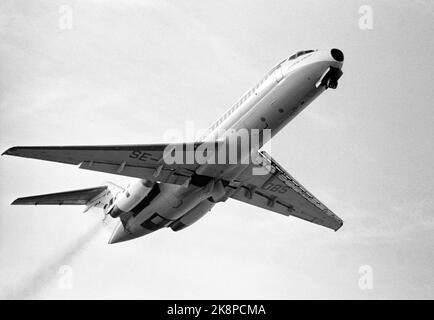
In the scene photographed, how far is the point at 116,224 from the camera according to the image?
135ft

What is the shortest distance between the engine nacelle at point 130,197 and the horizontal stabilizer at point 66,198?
14.4 feet

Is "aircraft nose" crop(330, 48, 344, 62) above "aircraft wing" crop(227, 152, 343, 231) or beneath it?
above

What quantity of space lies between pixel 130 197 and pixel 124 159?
4316 millimetres

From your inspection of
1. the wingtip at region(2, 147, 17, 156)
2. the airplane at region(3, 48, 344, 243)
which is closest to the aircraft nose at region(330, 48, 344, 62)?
the airplane at region(3, 48, 344, 243)

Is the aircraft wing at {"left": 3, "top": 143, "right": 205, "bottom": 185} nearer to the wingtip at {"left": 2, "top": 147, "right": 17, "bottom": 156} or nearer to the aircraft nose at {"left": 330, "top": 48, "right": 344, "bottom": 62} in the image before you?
the wingtip at {"left": 2, "top": 147, "right": 17, "bottom": 156}

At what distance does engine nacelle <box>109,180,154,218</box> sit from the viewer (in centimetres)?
3712

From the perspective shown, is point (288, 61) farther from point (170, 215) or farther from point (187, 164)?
point (170, 215)

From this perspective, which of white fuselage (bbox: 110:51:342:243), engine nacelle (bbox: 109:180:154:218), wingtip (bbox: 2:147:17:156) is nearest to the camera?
wingtip (bbox: 2:147:17:156)

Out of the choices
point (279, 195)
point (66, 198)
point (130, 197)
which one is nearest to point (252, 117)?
point (130, 197)

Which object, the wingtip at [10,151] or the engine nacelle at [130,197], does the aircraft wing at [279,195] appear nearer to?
the engine nacelle at [130,197]

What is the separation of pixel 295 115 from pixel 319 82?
2613mm

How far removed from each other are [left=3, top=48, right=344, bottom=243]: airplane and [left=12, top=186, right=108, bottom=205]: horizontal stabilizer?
0.07 metres

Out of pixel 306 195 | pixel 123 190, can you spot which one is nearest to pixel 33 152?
pixel 123 190

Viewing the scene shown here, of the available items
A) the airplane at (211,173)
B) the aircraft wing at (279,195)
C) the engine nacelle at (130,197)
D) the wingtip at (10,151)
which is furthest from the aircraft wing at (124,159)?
the aircraft wing at (279,195)
